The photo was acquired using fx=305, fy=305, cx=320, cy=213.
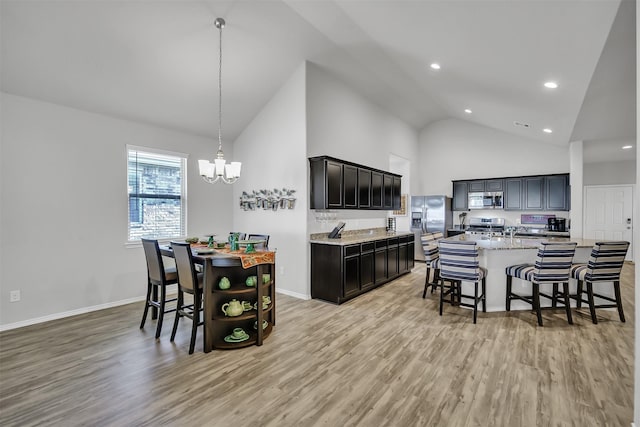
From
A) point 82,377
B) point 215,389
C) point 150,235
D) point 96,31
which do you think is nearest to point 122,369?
point 82,377

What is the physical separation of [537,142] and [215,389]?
8.06 meters

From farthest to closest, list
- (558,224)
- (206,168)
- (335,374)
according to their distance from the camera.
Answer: (558,224) < (206,168) < (335,374)

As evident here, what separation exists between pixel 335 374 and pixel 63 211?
3.94 m

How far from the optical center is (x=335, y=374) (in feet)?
8.56

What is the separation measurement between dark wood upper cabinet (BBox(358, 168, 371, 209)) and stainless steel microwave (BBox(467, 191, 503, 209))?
3388mm

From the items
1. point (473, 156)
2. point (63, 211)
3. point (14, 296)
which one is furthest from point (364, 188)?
point (14, 296)

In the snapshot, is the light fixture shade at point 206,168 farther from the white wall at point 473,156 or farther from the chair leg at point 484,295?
the white wall at point 473,156

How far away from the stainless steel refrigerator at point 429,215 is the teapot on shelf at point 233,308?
5.68 meters

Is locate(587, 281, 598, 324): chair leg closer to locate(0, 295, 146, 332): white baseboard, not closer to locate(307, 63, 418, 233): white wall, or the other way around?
locate(307, 63, 418, 233): white wall

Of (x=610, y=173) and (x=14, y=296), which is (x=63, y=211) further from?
(x=610, y=173)

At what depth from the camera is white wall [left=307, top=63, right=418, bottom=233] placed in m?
4.96

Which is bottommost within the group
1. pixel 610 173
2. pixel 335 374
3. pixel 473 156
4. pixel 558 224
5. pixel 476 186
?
pixel 335 374

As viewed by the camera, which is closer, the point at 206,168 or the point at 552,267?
the point at 206,168

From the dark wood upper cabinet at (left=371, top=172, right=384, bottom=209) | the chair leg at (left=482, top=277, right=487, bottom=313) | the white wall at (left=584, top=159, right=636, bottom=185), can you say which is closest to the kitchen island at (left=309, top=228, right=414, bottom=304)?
the dark wood upper cabinet at (left=371, top=172, right=384, bottom=209)
